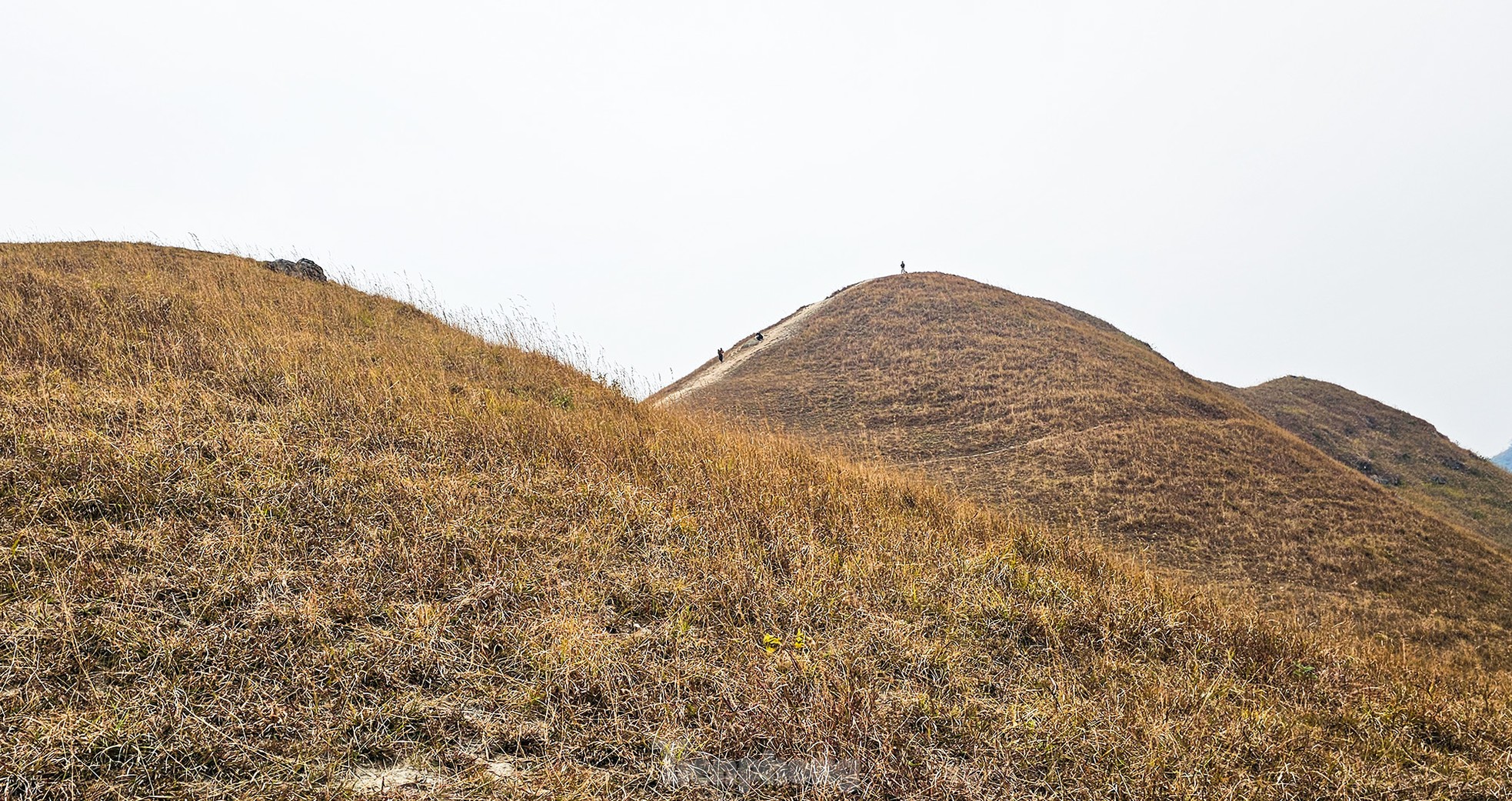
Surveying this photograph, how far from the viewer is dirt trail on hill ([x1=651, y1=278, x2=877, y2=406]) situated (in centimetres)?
3117

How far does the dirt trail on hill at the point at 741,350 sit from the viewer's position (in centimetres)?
3117

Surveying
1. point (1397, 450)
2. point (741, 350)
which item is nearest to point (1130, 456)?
point (741, 350)

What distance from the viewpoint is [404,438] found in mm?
5539

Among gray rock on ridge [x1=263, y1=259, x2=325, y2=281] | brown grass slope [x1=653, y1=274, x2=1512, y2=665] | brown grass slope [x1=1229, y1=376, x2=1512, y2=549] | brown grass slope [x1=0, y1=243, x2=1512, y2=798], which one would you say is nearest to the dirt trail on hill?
brown grass slope [x1=653, y1=274, x2=1512, y2=665]

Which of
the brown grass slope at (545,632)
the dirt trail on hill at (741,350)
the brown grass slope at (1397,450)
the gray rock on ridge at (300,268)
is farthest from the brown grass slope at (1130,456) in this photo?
the gray rock on ridge at (300,268)

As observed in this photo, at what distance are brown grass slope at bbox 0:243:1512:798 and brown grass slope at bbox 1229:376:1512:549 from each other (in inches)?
1057

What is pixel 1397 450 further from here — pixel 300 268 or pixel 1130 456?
pixel 300 268

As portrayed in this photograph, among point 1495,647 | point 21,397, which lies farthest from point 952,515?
point 1495,647

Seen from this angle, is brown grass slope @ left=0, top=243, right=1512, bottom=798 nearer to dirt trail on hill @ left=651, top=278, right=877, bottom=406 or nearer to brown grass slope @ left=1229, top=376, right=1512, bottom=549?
dirt trail on hill @ left=651, top=278, right=877, bottom=406

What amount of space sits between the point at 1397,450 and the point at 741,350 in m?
34.6

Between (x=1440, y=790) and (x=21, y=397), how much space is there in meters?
9.91

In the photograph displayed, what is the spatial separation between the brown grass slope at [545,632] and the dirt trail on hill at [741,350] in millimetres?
22822

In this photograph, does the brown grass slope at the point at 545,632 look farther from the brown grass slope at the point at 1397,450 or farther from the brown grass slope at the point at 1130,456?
the brown grass slope at the point at 1397,450

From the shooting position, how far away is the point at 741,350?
3650 cm
